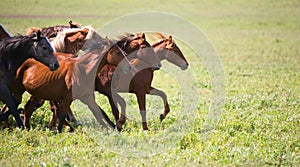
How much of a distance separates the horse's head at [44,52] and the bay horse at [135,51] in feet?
4.00

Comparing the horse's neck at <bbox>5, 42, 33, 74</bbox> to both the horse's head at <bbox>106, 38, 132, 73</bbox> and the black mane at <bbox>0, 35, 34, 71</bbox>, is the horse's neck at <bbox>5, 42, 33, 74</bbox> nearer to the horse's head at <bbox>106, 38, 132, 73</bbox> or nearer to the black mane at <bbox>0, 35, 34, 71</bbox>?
the black mane at <bbox>0, 35, 34, 71</bbox>

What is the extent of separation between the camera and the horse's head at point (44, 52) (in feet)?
33.3

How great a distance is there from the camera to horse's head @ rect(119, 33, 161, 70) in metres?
11.3

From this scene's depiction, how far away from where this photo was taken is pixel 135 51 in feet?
37.5

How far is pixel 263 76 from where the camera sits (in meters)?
19.4

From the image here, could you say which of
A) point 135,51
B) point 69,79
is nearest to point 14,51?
point 69,79

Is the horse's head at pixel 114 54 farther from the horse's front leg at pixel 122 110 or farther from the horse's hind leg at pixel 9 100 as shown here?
the horse's hind leg at pixel 9 100

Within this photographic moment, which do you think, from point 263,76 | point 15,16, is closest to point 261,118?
point 263,76

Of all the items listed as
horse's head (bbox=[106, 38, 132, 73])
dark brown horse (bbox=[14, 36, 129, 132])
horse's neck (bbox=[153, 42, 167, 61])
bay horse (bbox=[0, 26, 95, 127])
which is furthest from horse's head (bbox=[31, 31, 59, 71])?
horse's neck (bbox=[153, 42, 167, 61])

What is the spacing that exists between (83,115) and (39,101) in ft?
2.97

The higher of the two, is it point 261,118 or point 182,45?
point 261,118

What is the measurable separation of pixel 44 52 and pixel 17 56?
22.2 inches

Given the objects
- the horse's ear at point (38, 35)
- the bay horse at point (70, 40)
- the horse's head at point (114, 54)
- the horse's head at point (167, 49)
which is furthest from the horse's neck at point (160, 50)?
the horse's ear at point (38, 35)

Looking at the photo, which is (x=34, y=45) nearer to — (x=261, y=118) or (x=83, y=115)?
(x=83, y=115)
